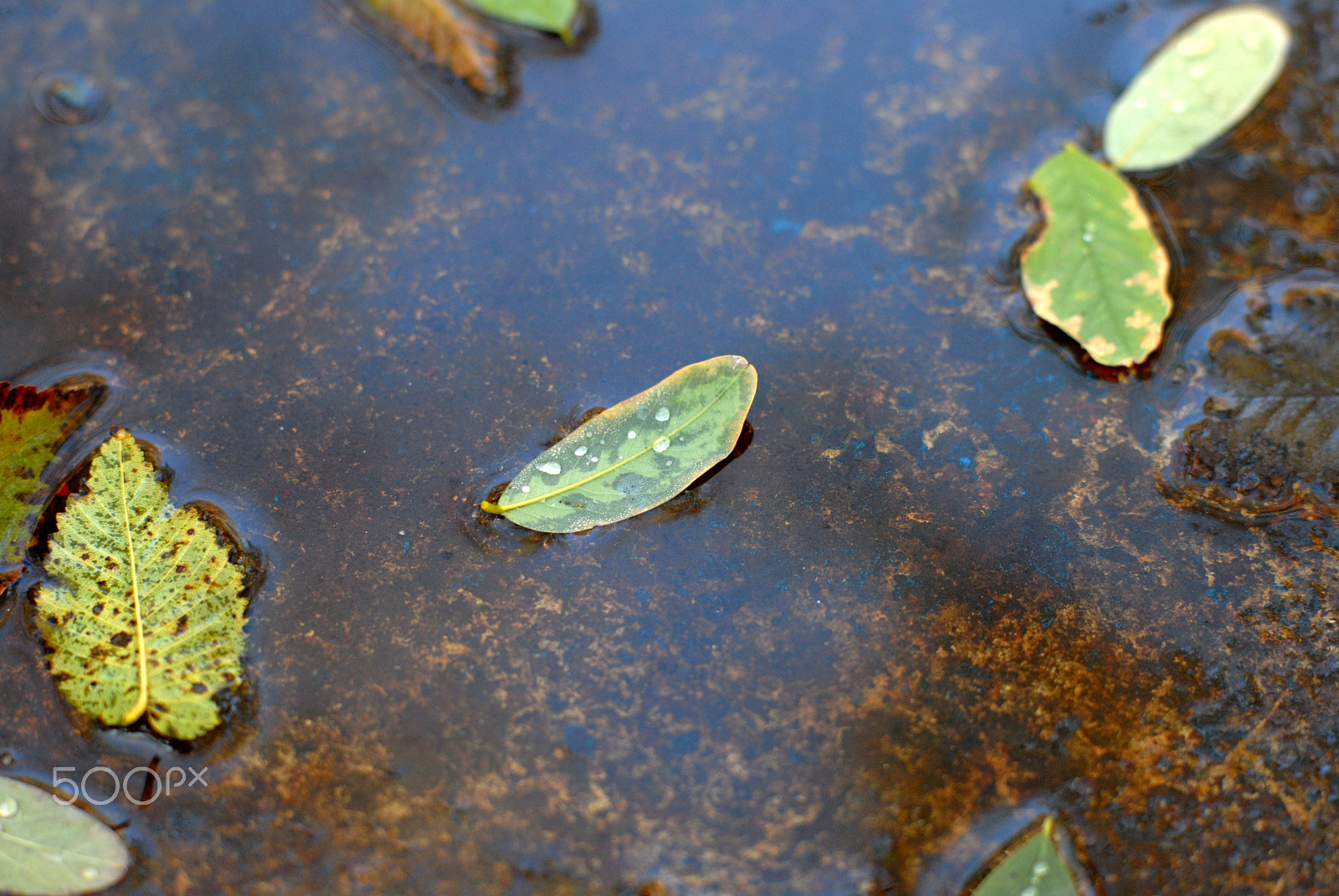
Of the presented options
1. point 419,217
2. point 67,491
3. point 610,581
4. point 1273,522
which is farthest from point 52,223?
point 1273,522

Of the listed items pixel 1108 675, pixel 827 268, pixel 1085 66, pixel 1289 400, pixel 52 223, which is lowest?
pixel 1108 675

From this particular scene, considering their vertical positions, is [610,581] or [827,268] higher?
[827,268]

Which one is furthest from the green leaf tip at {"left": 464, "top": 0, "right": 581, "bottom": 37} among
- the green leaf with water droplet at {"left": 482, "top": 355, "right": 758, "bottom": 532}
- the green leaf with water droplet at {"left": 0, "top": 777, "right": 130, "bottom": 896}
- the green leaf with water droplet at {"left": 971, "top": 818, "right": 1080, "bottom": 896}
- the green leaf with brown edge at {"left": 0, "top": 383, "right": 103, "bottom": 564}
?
the green leaf with water droplet at {"left": 971, "top": 818, "right": 1080, "bottom": 896}

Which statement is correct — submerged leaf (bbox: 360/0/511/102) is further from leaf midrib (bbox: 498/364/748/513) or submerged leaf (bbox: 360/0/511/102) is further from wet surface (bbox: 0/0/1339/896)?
leaf midrib (bbox: 498/364/748/513)

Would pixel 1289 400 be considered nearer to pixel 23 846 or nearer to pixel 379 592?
pixel 379 592

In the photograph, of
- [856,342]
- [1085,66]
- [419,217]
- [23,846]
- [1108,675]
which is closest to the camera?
[23,846]

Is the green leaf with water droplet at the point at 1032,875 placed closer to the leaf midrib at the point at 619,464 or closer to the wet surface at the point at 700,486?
the wet surface at the point at 700,486

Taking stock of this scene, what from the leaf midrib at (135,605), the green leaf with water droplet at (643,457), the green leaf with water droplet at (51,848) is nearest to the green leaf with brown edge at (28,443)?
A: the leaf midrib at (135,605)
